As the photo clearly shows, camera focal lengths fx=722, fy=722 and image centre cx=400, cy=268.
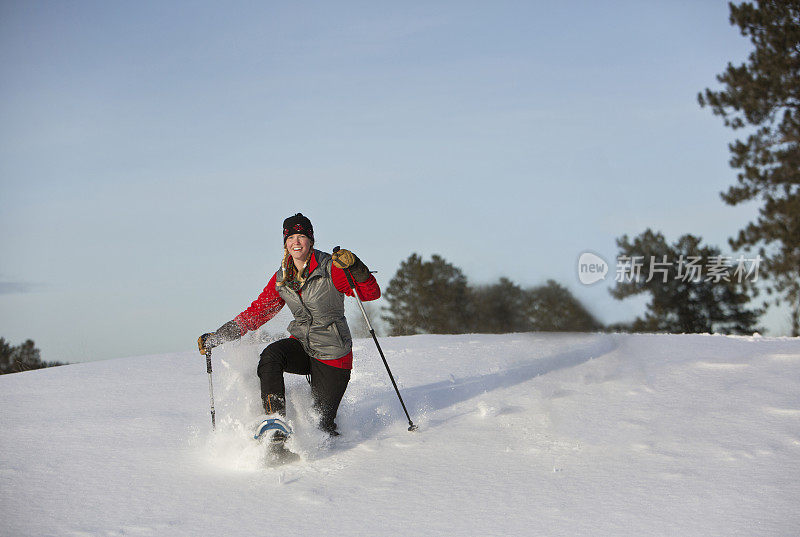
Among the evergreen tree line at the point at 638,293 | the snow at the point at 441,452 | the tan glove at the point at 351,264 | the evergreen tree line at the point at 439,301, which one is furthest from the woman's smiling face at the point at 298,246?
the evergreen tree line at the point at 439,301

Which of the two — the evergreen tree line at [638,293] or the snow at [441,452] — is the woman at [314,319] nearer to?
the snow at [441,452]

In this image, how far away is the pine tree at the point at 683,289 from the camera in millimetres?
25750

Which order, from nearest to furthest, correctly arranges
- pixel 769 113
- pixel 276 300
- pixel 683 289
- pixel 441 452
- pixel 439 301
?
pixel 441 452 → pixel 276 300 → pixel 769 113 → pixel 683 289 → pixel 439 301

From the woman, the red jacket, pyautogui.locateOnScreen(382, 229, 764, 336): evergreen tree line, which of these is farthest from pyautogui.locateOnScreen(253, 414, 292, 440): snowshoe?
pyautogui.locateOnScreen(382, 229, 764, 336): evergreen tree line

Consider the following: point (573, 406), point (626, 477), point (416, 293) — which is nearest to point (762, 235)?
point (416, 293)

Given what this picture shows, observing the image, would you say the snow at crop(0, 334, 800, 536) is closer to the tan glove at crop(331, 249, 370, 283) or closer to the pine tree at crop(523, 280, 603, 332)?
the tan glove at crop(331, 249, 370, 283)

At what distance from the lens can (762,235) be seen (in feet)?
64.4

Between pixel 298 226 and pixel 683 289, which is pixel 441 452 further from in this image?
pixel 683 289

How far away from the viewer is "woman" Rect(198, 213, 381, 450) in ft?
15.7

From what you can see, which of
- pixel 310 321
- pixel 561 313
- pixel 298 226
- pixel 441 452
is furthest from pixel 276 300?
pixel 561 313

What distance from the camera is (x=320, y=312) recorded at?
480 centimetres

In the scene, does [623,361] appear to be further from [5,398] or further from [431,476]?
[5,398]

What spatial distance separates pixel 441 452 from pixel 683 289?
24.1 meters

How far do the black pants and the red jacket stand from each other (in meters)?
0.08
